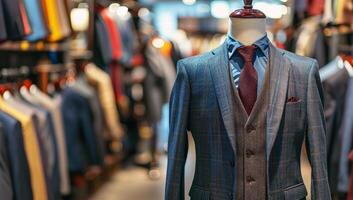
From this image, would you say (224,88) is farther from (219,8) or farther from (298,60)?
(219,8)

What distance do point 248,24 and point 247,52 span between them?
0.35 feet

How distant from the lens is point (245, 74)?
175 centimetres

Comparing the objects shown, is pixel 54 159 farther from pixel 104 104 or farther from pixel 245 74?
pixel 245 74

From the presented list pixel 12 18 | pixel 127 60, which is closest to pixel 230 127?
pixel 12 18

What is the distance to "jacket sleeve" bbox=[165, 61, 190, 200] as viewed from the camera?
5.82ft

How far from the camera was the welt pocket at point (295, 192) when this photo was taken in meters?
1.72

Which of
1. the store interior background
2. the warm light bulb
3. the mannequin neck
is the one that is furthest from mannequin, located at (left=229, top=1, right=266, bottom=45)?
the warm light bulb

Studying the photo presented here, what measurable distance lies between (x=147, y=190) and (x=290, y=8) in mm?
2296

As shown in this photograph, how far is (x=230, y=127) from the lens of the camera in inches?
66.8

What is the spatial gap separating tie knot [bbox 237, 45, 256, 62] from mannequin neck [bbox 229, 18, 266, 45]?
0.12ft

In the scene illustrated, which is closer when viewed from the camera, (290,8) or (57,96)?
(57,96)

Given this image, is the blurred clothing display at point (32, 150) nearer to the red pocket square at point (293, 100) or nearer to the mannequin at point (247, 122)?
the mannequin at point (247, 122)

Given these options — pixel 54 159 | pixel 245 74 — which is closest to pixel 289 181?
pixel 245 74

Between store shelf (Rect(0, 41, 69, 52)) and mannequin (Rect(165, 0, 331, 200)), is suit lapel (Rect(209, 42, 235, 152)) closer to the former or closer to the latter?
mannequin (Rect(165, 0, 331, 200))
